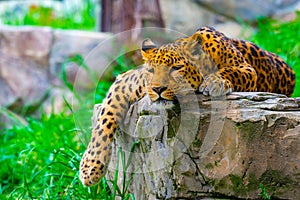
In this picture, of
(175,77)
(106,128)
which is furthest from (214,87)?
(106,128)

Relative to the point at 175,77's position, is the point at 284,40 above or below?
below

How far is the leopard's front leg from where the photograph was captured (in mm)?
3443

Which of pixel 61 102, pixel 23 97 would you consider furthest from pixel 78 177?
pixel 23 97

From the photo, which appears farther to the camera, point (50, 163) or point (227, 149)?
point (50, 163)

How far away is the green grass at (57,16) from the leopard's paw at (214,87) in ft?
25.8

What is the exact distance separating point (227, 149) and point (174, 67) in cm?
52

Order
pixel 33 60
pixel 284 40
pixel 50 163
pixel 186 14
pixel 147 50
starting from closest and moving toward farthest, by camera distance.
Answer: pixel 147 50 < pixel 50 163 < pixel 284 40 < pixel 186 14 < pixel 33 60

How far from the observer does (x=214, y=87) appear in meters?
3.06

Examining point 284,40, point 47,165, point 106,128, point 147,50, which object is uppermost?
point 147,50

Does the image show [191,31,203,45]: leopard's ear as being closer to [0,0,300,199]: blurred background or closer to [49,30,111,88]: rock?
[0,0,300,199]: blurred background

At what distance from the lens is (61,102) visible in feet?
27.7

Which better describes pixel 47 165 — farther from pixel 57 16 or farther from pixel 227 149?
pixel 57 16

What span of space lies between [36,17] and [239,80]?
8.67m

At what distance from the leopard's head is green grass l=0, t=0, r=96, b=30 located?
770cm
